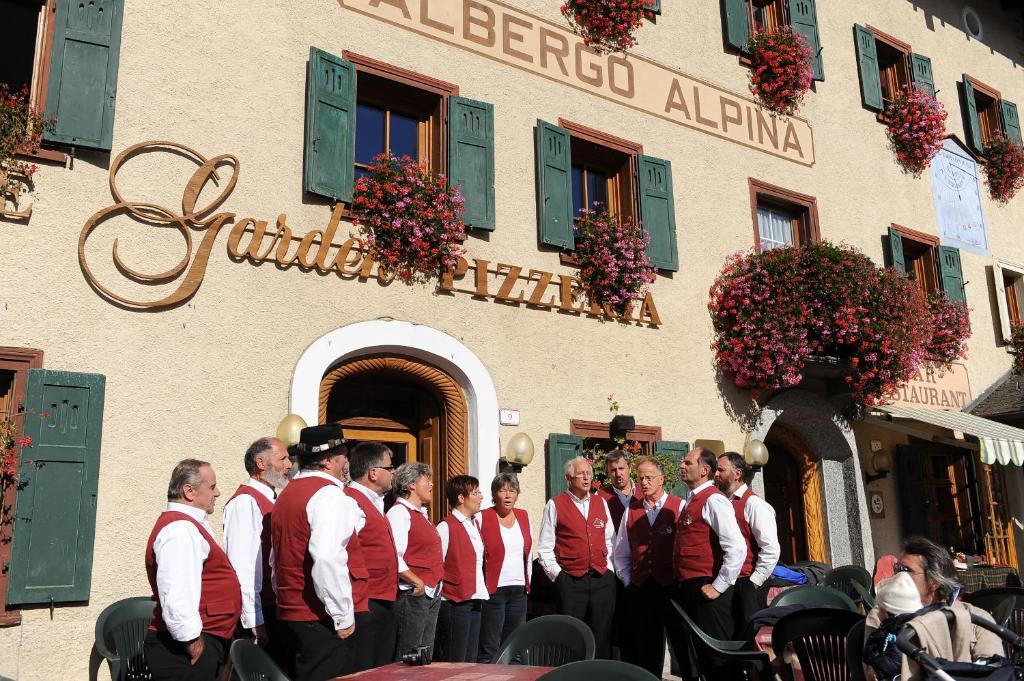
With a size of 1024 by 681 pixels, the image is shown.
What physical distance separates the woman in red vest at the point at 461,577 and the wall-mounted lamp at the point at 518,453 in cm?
177

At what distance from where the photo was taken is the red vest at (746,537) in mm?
5613

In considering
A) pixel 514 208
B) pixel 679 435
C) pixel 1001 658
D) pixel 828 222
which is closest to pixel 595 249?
pixel 514 208

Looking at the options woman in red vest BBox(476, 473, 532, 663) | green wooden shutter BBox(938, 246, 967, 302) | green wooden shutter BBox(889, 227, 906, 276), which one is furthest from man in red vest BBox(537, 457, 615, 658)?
green wooden shutter BBox(938, 246, 967, 302)

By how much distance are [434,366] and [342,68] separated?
2604 millimetres

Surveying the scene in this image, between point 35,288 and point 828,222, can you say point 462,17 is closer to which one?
point 35,288

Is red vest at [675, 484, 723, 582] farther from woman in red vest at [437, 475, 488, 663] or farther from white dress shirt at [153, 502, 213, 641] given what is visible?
white dress shirt at [153, 502, 213, 641]

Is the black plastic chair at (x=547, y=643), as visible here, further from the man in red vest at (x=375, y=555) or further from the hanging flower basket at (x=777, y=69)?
the hanging flower basket at (x=777, y=69)

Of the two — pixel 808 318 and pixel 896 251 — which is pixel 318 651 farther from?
pixel 896 251

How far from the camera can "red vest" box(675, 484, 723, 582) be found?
555 centimetres

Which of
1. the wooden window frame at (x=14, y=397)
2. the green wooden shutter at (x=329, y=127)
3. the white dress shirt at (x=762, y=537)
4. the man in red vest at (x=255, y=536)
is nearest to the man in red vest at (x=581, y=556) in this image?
the white dress shirt at (x=762, y=537)

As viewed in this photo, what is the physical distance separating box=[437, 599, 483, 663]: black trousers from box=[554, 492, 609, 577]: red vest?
82 centimetres

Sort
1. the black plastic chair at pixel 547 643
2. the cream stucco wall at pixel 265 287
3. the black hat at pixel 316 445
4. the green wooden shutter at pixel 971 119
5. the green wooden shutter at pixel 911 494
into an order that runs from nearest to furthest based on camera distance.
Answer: the black plastic chair at pixel 547 643
the black hat at pixel 316 445
the cream stucco wall at pixel 265 287
the green wooden shutter at pixel 911 494
the green wooden shutter at pixel 971 119

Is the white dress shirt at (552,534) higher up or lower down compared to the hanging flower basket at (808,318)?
lower down

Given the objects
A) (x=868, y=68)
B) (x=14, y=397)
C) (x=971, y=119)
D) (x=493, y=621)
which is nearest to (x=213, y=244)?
(x=14, y=397)
